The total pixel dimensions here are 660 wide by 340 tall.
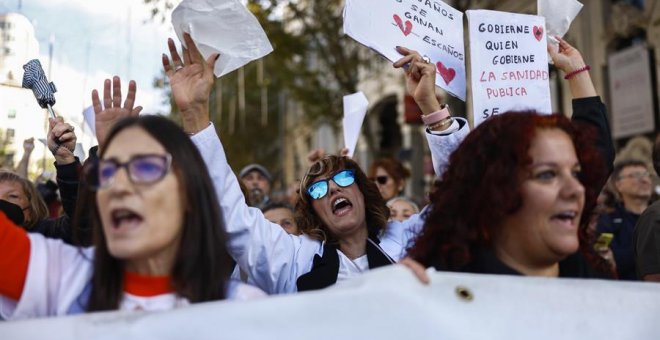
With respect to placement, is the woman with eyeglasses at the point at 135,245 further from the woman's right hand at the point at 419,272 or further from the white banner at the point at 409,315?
the woman's right hand at the point at 419,272

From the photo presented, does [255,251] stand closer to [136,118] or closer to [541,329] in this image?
[136,118]

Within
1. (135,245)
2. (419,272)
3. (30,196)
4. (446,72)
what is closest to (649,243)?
(446,72)

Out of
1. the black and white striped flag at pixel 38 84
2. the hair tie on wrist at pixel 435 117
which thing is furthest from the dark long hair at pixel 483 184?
the black and white striped flag at pixel 38 84

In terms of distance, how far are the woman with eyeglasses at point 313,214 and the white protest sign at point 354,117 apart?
4.41 feet

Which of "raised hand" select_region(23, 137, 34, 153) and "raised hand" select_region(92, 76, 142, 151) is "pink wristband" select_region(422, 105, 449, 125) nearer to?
"raised hand" select_region(92, 76, 142, 151)

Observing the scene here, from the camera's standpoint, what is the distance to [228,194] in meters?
2.41

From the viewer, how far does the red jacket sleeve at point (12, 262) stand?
5.38 ft

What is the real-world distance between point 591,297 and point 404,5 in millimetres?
1835

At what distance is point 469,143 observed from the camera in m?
2.06

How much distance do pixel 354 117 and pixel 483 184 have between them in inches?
111

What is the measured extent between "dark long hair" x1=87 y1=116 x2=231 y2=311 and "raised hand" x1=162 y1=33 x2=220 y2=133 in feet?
1.89

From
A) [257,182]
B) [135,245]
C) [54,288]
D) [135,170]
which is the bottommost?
[257,182]

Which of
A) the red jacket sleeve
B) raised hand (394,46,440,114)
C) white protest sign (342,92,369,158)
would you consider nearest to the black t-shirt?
raised hand (394,46,440,114)

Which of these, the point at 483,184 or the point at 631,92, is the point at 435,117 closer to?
the point at 483,184
